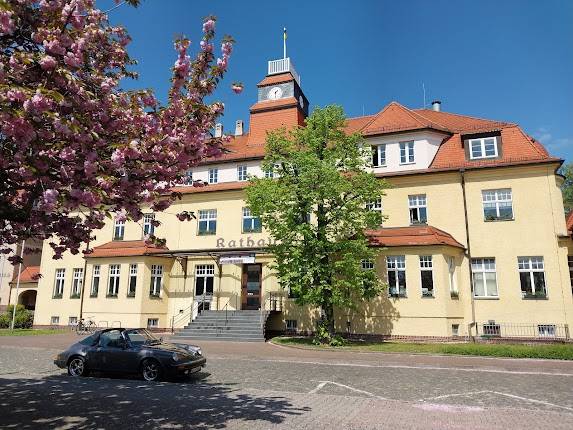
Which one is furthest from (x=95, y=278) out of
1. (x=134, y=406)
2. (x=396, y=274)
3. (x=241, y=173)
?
(x=134, y=406)

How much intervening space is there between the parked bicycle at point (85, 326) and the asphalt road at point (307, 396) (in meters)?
11.6

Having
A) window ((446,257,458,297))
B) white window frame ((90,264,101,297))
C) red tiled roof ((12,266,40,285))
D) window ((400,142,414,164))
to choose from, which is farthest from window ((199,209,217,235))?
red tiled roof ((12,266,40,285))

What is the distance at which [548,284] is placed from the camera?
22.3 metres

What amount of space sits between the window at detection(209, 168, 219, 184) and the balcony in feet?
31.0

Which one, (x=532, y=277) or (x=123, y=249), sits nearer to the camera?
(x=532, y=277)

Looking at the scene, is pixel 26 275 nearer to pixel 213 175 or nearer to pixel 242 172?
pixel 213 175

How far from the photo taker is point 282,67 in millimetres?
35188

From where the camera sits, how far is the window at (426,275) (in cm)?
2289

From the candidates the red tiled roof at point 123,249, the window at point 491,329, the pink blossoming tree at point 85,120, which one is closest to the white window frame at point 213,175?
the red tiled roof at point 123,249

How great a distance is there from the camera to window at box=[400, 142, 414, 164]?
26.4 meters

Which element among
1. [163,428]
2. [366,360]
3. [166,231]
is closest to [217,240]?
[166,231]

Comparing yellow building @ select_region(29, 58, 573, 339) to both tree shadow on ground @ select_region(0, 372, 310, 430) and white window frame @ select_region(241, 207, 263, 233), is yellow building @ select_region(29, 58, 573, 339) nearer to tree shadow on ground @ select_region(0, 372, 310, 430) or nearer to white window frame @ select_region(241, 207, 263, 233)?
white window frame @ select_region(241, 207, 263, 233)

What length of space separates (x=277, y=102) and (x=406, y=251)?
15.5 meters

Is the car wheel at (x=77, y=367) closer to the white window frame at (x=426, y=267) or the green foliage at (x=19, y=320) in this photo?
the white window frame at (x=426, y=267)
